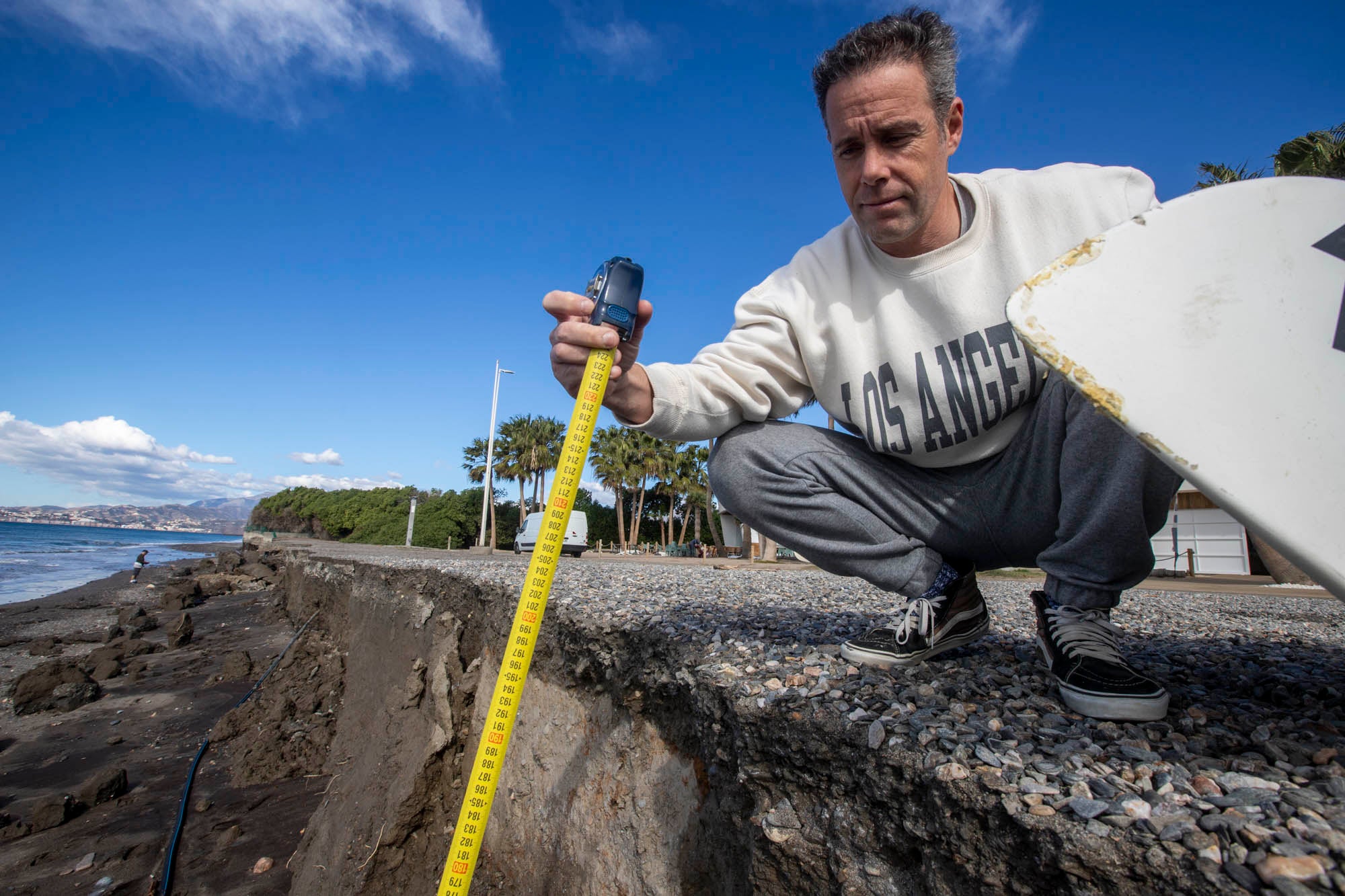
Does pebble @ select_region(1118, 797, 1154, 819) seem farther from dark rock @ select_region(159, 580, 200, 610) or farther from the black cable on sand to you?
dark rock @ select_region(159, 580, 200, 610)

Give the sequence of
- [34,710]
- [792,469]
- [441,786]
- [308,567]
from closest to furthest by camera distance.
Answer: [792,469]
[441,786]
[34,710]
[308,567]

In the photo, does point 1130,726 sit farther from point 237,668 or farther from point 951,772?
point 237,668

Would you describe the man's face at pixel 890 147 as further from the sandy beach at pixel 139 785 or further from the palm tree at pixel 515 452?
the palm tree at pixel 515 452

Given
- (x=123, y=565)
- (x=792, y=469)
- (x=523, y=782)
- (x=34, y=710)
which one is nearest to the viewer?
(x=792, y=469)

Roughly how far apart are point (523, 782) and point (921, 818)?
2973mm

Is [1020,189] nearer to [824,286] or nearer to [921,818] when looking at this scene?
[824,286]

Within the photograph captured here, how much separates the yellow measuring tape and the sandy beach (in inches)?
184

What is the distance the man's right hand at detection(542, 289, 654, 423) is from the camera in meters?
1.83

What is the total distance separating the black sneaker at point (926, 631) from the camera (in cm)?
212

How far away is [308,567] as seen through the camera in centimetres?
1371

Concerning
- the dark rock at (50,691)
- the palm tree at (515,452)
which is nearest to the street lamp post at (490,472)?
the palm tree at (515,452)

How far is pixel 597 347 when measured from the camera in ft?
6.02

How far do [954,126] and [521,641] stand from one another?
224 centimetres

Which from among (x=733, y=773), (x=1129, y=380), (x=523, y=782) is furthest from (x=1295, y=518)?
(x=523, y=782)
